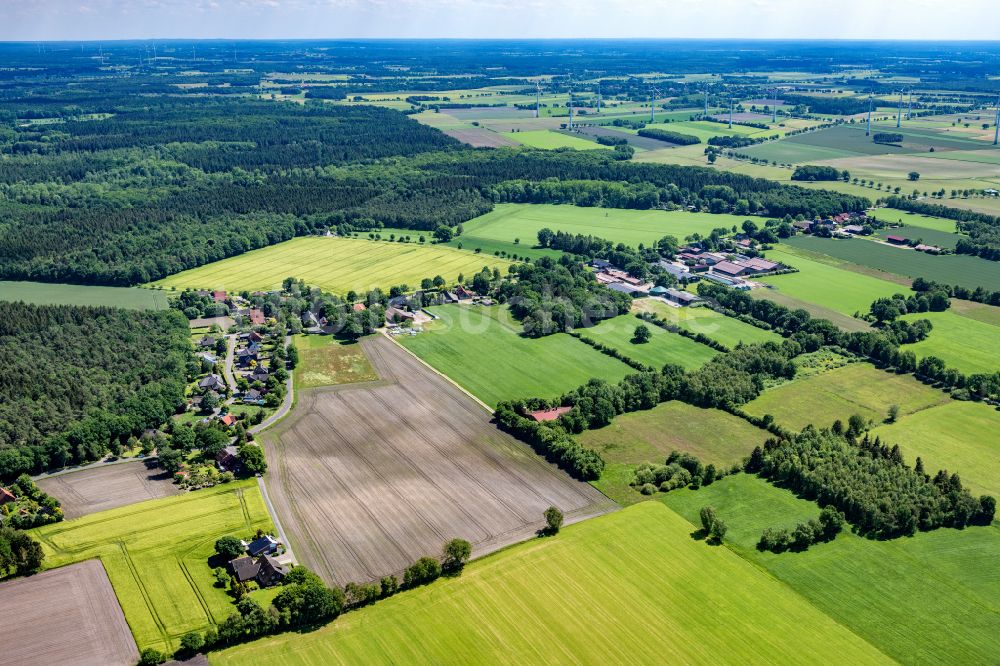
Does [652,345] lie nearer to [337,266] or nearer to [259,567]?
[337,266]

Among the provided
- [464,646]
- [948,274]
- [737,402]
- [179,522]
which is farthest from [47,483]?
[948,274]

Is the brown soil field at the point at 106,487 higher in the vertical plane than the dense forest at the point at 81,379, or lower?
lower

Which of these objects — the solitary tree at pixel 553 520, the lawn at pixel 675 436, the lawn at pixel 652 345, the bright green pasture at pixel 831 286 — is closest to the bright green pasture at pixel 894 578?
the lawn at pixel 675 436

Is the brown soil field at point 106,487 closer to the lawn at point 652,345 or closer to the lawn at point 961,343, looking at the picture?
the lawn at point 652,345

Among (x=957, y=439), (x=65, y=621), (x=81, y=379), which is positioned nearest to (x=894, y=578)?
(x=957, y=439)

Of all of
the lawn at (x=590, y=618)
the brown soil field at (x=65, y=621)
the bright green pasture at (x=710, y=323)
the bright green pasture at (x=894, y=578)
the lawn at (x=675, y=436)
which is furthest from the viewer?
the bright green pasture at (x=710, y=323)

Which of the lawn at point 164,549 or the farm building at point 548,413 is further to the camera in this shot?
the farm building at point 548,413
